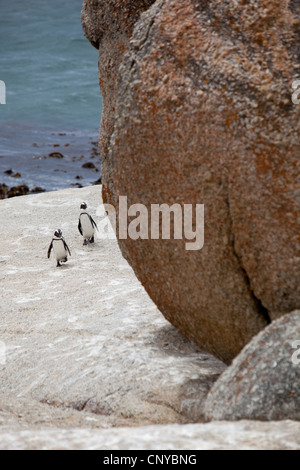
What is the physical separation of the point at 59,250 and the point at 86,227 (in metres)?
0.97

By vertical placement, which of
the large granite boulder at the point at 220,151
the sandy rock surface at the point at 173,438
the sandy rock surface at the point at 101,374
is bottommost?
the sandy rock surface at the point at 101,374

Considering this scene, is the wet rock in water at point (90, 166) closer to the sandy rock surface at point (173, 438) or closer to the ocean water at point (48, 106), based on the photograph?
the ocean water at point (48, 106)

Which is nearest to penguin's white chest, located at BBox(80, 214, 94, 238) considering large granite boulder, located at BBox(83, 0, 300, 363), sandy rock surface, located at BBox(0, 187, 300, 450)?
sandy rock surface, located at BBox(0, 187, 300, 450)

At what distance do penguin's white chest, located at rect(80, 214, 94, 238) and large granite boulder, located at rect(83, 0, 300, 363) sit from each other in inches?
178

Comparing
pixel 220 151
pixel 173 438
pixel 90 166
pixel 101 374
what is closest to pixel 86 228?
pixel 101 374

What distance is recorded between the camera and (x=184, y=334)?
466 cm

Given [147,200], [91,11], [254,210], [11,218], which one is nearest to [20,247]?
[11,218]

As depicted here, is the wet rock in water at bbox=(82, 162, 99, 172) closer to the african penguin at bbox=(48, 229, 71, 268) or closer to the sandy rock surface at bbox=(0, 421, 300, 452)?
the african penguin at bbox=(48, 229, 71, 268)

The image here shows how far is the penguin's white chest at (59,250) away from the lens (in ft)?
26.3

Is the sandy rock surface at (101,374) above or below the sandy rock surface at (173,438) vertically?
below

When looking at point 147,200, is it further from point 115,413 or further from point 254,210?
point 115,413

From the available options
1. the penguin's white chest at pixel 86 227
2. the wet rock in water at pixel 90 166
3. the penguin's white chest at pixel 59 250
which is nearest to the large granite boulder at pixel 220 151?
the penguin's white chest at pixel 59 250

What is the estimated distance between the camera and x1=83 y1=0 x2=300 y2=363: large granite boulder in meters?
3.63

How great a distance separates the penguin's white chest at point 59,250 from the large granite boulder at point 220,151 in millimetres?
3708
